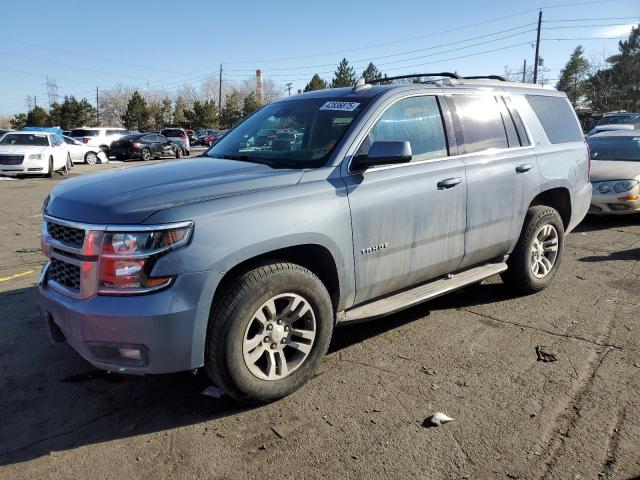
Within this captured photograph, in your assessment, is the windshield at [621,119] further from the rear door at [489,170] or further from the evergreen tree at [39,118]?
the evergreen tree at [39,118]

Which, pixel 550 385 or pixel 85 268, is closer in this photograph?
pixel 85 268

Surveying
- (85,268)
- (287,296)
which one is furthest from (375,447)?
(85,268)

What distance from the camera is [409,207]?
12.4ft

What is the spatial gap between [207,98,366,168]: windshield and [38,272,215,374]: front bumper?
1253 millimetres

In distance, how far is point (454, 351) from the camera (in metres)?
3.96

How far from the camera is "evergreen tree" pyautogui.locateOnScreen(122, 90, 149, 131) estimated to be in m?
63.3

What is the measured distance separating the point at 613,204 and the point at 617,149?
1942 mm

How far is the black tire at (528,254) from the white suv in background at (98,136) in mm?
28995

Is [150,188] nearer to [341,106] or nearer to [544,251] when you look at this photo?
[341,106]

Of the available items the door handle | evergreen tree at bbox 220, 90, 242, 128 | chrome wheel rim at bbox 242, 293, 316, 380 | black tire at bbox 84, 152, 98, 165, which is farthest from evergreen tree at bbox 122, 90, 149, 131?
chrome wheel rim at bbox 242, 293, 316, 380

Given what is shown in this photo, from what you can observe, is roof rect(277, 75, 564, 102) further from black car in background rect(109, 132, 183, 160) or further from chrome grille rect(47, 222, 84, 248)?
black car in background rect(109, 132, 183, 160)

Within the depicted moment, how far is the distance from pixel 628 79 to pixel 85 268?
6810 cm

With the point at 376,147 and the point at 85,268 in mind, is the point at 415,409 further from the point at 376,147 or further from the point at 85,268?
the point at 85,268

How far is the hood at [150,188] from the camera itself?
2842 mm
